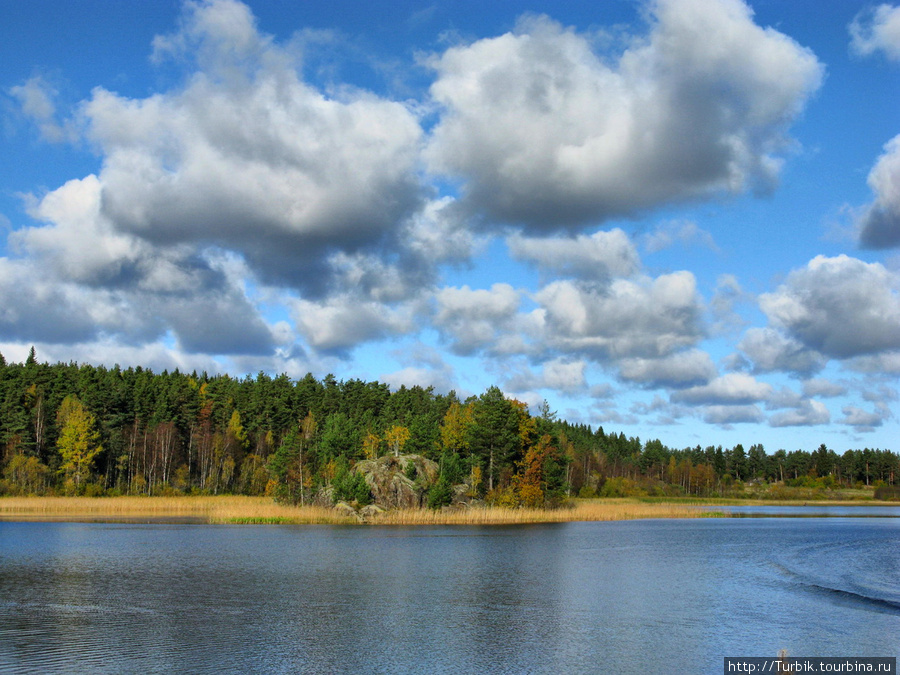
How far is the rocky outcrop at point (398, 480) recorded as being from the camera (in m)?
93.0

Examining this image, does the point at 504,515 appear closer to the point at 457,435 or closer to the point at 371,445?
the point at 457,435

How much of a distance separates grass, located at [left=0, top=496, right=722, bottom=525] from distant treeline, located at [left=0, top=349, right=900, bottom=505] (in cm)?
496

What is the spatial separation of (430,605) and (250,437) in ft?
439

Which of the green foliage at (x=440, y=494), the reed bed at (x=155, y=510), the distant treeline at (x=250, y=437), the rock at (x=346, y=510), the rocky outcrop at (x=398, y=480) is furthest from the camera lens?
the distant treeline at (x=250, y=437)

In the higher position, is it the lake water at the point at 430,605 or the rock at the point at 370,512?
the lake water at the point at 430,605

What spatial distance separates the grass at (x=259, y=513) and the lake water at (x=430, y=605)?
27.2m

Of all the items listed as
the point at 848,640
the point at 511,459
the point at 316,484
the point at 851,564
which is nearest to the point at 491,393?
the point at 511,459

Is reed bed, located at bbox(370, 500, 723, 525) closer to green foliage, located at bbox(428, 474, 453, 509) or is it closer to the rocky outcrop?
green foliage, located at bbox(428, 474, 453, 509)

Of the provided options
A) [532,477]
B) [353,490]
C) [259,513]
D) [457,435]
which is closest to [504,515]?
[532,477]

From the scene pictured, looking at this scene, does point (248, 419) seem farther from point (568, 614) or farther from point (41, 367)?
point (568, 614)

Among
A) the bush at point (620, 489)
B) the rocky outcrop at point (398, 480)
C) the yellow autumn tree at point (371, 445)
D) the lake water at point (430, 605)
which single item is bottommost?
the bush at point (620, 489)

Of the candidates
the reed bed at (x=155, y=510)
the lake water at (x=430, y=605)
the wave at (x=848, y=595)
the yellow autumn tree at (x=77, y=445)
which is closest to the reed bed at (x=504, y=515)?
the reed bed at (x=155, y=510)

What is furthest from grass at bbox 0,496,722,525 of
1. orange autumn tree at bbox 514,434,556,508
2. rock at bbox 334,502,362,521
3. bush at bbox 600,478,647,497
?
bush at bbox 600,478,647,497

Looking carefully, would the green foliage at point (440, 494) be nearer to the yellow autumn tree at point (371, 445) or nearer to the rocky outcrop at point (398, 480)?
the rocky outcrop at point (398, 480)
